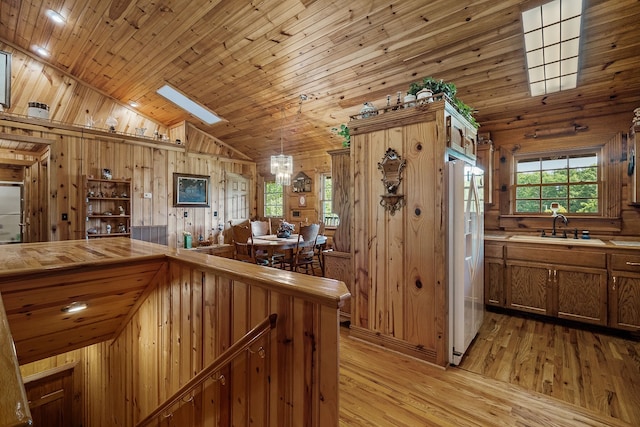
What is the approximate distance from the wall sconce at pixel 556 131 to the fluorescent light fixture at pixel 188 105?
17.3 ft

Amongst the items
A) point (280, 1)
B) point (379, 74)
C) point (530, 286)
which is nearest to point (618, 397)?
point (530, 286)

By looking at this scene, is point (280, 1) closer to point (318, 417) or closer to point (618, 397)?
point (318, 417)

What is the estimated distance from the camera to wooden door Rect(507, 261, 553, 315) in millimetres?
3231

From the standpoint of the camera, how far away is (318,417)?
123cm

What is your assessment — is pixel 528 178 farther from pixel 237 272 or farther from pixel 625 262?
pixel 237 272

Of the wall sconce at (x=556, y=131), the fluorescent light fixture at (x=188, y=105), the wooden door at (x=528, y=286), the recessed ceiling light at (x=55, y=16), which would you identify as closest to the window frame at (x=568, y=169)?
the wall sconce at (x=556, y=131)

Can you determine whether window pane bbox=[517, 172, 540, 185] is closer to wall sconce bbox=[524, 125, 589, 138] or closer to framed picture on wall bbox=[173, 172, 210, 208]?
wall sconce bbox=[524, 125, 589, 138]

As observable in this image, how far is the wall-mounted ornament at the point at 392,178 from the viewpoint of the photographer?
256 cm

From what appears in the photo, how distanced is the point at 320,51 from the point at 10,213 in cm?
641

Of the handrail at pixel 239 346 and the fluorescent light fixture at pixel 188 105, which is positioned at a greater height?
the fluorescent light fixture at pixel 188 105

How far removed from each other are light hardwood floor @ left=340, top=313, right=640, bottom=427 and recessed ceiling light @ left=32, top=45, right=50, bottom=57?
6.49 meters

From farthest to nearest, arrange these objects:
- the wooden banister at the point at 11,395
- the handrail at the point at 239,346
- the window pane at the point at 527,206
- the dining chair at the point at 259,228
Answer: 1. the dining chair at the point at 259,228
2. the window pane at the point at 527,206
3. the handrail at the point at 239,346
4. the wooden banister at the point at 11,395

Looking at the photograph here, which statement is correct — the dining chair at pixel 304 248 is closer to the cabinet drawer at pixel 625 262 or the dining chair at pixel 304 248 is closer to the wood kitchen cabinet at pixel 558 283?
the wood kitchen cabinet at pixel 558 283

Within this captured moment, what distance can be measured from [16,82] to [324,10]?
209 inches
